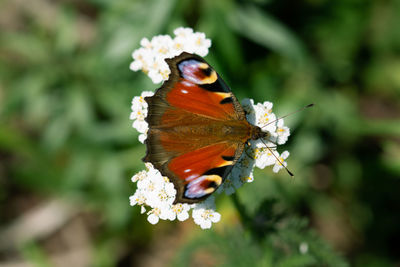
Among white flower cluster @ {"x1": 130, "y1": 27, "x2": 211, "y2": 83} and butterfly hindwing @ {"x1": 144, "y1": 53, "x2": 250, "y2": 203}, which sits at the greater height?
white flower cluster @ {"x1": 130, "y1": 27, "x2": 211, "y2": 83}

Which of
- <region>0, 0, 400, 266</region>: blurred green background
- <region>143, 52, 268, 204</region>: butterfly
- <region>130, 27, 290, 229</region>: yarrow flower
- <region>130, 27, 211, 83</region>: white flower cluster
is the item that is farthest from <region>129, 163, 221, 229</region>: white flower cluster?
<region>0, 0, 400, 266</region>: blurred green background

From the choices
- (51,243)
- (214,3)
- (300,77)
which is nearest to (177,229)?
(51,243)

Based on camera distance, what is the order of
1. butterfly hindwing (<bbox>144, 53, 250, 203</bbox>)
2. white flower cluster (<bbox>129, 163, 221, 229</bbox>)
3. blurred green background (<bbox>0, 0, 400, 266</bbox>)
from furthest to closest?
blurred green background (<bbox>0, 0, 400, 266</bbox>)
white flower cluster (<bbox>129, 163, 221, 229</bbox>)
butterfly hindwing (<bbox>144, 53, 250, 203</bbox>)

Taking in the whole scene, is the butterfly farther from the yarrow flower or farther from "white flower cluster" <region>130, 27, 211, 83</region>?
"white flower cluster" <region>130, 27, 211, 83</region>

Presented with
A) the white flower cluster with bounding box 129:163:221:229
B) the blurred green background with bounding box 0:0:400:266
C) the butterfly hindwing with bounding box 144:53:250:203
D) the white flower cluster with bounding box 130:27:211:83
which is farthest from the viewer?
the blurred green background with bounding box 0:0:400:266

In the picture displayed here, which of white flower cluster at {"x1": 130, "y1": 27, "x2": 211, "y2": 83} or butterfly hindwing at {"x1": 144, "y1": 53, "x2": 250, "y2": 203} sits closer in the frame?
butterfly hindwing at {"x1": 144, "y1": 53, "x2": 250, "y2": 203}

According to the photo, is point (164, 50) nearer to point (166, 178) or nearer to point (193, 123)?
point (193, 123)

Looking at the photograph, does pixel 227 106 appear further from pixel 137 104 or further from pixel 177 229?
pixel 177 229

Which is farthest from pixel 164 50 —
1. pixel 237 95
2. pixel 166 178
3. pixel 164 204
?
pixel 237 95
